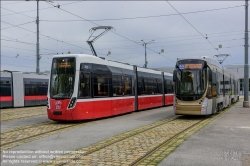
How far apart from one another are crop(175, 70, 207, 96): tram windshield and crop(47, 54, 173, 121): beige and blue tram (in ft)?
11.8

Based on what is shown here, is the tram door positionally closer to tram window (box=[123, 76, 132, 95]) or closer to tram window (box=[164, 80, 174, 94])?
tram window (box=[123, 76, 132, 95])

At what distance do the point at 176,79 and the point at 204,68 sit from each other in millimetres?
1511

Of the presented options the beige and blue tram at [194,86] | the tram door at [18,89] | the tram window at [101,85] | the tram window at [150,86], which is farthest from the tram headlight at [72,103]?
the tram door at [18,89]

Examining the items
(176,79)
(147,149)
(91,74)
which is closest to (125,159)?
(147,149)

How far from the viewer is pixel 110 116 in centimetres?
1770

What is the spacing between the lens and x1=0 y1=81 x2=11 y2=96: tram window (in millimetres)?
25672

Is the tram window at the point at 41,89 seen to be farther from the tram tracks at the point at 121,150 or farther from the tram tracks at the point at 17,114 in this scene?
the tram tracks at the point at 121,150

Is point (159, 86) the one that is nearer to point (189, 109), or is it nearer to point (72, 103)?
point (189, 109)

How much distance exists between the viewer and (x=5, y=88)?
25.9m

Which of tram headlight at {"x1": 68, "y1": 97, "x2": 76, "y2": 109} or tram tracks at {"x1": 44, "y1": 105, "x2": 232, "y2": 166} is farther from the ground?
tram headlight at {"x1": 68, "y1": 97, "x2": 76, "y2": 109}

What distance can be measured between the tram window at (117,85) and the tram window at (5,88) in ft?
41.1


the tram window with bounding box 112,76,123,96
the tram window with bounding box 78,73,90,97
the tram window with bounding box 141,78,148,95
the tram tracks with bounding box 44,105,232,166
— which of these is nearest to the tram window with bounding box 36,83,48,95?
the tram window with bounding box 141,78,148,95

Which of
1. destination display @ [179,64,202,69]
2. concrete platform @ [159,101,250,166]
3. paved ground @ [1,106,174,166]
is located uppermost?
destination display @ [179,64,202,69]

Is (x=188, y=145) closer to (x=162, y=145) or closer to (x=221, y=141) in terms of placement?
(x=162, y=145)
